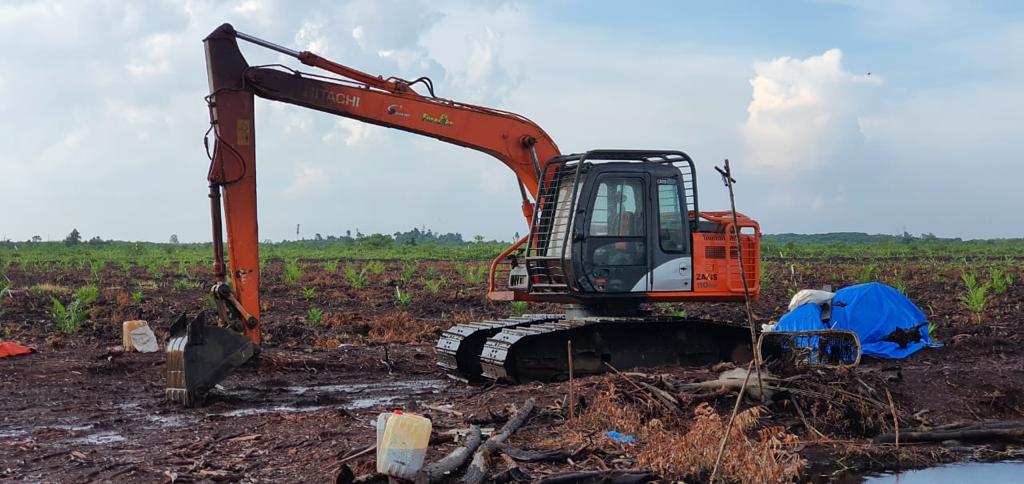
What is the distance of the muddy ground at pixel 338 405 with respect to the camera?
7.62 metres

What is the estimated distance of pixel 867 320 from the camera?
14.5 m

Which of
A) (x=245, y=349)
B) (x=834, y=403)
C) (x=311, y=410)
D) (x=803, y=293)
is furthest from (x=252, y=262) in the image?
(x=803, y=293)

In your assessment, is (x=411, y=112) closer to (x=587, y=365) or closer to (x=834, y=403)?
(x=587, y=365)

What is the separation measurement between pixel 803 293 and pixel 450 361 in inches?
209

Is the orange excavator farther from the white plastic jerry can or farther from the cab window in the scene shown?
the white plastic jerry can

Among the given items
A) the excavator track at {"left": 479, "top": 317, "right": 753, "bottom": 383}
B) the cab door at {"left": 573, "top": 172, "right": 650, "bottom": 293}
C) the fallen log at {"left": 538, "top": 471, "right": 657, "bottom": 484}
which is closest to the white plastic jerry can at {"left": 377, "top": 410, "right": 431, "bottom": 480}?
the fallen log at {"left": 538, "top": 471, "right": 657, "bottom": 484}

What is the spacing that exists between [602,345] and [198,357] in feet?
14.5

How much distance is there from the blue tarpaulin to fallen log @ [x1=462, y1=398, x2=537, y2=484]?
21.3 feet

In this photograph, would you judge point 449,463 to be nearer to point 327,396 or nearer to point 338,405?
point 338,405

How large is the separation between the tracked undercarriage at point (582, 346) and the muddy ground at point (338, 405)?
0.45 meters

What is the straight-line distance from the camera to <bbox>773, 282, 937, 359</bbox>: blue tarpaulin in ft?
47.0

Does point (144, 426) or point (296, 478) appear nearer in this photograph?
point (296, 478)

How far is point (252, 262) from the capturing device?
36.7 feet

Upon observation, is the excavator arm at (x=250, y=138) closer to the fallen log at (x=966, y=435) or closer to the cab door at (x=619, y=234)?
the cab door at (x=619, y=234)
